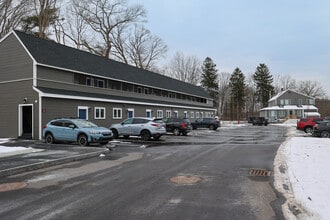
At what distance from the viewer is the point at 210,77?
325 ft

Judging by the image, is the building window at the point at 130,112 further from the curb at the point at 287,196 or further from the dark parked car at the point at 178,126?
the curb at the point at 287,196

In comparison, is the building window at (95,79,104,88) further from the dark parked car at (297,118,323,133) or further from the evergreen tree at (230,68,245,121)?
the evergreen tree at (230,68,245,121)

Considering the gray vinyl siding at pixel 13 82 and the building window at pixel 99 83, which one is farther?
the building window at pixel 99 83

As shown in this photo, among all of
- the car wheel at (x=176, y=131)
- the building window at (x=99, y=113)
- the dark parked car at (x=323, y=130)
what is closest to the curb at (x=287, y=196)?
the dark parked car at (x=323, y=130)

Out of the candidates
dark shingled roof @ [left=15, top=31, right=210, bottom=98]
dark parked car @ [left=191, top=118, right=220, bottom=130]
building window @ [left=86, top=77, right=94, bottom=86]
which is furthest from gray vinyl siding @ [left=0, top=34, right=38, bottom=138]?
dark parked car @ [left=191, top=118, right=220, bottom=130]

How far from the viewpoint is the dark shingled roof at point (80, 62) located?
26.9 meters

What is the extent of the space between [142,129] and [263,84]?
90089mm

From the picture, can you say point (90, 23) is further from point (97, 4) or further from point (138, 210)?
point (138, 210)

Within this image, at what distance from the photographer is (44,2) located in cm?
4947

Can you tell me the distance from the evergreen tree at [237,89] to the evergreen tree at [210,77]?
17.0 ft

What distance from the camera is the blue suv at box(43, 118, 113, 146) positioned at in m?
20.1

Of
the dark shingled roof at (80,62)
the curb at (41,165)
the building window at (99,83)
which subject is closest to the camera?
the curb at (41,165)

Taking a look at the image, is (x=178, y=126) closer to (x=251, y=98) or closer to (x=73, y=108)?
(x=73, y=108)

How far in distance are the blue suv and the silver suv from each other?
13.9ft
